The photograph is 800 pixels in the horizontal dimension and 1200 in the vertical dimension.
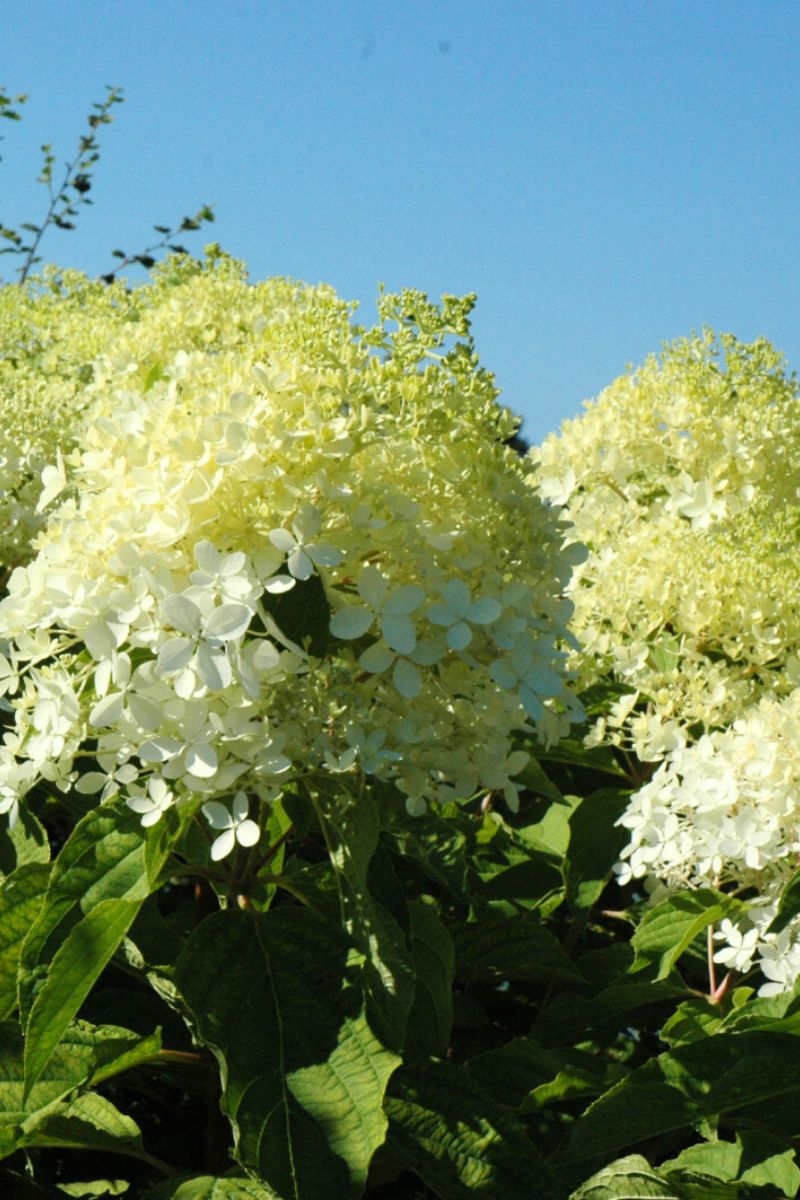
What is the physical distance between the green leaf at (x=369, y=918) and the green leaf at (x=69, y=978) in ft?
0.80

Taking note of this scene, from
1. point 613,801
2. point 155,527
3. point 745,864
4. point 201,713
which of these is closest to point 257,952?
point 201,713

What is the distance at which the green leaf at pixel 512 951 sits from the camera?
2.05m

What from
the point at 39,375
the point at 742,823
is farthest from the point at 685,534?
the point at 39,375

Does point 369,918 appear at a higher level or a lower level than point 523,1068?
higher

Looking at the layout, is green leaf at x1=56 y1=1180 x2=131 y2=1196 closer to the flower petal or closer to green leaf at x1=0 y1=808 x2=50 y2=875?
green leaf at x1=0 y1=808 x2=50 y2=875

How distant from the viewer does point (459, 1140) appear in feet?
5.45

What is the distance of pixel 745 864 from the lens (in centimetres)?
193

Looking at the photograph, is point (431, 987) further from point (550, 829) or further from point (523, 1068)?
point (550, 829)

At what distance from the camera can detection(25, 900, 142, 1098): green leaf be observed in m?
1.47

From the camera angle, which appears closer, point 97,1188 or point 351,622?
point 351,622

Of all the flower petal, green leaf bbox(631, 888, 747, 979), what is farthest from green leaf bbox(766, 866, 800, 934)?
the flower petal

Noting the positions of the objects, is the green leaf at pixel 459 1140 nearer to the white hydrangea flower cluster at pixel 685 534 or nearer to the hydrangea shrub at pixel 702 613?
the hydrangea shrub at pixel 702 613

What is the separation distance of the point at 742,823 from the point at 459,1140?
60 centimetres

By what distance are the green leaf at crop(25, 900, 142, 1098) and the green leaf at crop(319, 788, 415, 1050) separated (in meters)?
0.24
